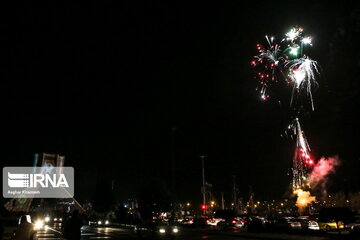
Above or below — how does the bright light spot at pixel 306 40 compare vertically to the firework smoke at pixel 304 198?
above

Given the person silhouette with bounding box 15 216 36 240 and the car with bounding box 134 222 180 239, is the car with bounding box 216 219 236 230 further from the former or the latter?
the person silhouette with bounding box 15 216 36 240

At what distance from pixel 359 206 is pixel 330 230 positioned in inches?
769

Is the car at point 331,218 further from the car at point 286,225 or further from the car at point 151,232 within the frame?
the car at point 151,232

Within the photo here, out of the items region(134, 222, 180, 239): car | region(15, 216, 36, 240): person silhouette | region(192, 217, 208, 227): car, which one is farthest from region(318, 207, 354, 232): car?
region(15, 216, 36, 240): person silhouette

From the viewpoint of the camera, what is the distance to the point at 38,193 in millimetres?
148750

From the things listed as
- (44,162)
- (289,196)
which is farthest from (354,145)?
(44,162)

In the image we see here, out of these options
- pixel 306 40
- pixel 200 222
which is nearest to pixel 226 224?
pixel 200 222

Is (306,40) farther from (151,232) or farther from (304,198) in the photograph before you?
(304,198)

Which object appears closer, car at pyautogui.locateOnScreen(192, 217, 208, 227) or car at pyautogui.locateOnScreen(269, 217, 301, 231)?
car at pyautogui.locateOnScreen(269, 217, 301, 231)

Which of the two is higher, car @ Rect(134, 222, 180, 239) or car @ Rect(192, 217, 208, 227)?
car @ Rect(134, 222, 180, 239)

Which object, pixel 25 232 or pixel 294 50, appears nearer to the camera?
pixel 25 232

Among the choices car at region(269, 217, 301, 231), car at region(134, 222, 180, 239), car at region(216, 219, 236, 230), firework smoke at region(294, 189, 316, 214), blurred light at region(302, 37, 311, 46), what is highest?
blurred light at region(302, 37, 311, 46)

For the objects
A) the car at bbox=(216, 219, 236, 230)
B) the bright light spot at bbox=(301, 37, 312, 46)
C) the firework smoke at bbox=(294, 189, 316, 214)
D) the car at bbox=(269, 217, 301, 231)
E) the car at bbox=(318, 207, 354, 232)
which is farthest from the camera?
the firework smoke at bbox=(294, 189, 316, 214)

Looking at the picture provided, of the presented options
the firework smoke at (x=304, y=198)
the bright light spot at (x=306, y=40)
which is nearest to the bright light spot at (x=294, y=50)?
the bright light spot at (x=306, y=40)
